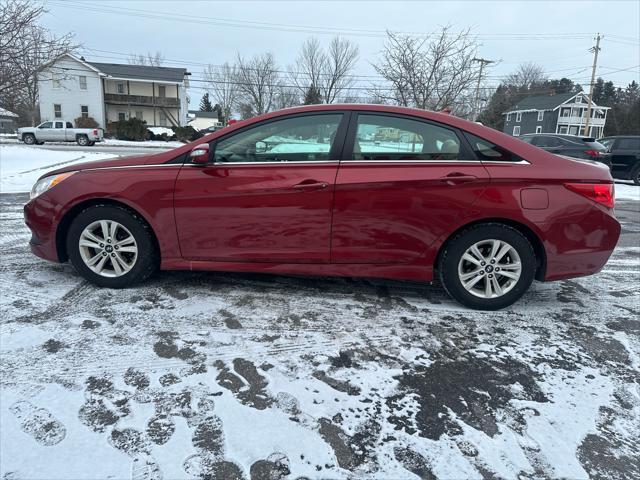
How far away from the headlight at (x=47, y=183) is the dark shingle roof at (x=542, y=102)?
61.7m

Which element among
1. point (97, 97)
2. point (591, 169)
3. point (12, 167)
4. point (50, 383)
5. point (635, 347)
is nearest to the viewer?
point (50, 383)

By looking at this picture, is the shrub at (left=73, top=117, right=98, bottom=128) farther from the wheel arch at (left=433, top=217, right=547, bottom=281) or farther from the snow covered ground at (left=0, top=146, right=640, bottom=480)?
the wheel arch at (left=433, top=217, right=547, bottom=281)

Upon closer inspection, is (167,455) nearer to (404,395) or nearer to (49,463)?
(49,463)

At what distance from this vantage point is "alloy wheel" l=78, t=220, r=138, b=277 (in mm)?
3494

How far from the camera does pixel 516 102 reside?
6119 centimetres

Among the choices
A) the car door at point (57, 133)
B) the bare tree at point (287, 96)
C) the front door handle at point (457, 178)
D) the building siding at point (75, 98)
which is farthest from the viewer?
the bare tree at point (287, 96)

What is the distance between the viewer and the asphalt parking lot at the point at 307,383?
1.87 meters

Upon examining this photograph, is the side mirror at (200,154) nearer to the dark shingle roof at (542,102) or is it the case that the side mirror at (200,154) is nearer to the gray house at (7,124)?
the dark shingle roof at (542,102)

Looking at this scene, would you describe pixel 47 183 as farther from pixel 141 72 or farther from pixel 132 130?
pixel 141 72

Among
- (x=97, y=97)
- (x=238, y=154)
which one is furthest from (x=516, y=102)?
(x=238, y=154)

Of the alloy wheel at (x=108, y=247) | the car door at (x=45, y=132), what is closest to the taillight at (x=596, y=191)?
the alloy wheel at (x=108, y=247)

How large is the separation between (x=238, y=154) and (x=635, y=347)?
3189 millimetres

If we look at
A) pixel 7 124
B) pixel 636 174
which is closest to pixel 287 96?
pixel 636 174

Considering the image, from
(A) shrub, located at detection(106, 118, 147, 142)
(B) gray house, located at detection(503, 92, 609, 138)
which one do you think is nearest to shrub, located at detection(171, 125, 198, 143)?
(A) shrub, located at detection(106, 118, 147, 142)
